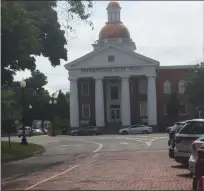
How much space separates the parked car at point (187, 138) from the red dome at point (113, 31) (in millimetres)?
64496

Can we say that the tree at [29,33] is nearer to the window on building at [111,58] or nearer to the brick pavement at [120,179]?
the brick pavement at [120,179]

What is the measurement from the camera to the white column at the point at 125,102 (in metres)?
73.6

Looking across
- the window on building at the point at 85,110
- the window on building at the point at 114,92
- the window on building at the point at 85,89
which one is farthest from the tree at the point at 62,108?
the window on building at the point at 114,92

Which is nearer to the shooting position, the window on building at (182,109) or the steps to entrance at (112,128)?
the steps to entrance at (112,128)

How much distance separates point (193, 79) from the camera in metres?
46.2

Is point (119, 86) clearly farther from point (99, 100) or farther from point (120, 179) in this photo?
point (120, 179)

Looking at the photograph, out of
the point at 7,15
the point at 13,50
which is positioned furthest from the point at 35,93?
the point at 7,15

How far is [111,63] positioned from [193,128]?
5793 centimetres

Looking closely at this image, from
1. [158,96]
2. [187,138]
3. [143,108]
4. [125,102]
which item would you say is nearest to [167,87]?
[158,96]

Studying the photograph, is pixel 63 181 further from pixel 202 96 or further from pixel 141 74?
pixel 141 74

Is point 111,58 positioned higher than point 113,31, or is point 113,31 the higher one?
point 113,31

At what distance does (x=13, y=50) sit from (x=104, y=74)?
52.6 meters

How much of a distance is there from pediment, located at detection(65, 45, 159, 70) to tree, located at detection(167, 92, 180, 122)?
546 centimetres

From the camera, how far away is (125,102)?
7431cm
